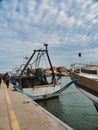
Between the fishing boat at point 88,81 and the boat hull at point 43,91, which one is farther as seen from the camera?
the boat hull at point 43,91

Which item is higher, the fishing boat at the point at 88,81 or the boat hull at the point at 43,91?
the fishing boat at the point at 88,81

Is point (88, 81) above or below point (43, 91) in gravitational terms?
above

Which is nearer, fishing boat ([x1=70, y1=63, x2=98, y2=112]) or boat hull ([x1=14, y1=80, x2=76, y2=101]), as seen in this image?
fishing boat ([x1=70, y1=63, x2=98, y2=112])

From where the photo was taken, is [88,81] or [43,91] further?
[43,91]

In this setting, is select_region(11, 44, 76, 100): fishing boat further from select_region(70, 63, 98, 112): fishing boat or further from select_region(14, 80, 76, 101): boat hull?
select_region(70, 63, 98, 112): fishing boat

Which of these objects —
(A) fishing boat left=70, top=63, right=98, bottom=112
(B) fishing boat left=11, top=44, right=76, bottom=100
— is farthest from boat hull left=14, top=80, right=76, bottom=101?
(A) fishing boat left=70, top=63, right=98, bottom=112

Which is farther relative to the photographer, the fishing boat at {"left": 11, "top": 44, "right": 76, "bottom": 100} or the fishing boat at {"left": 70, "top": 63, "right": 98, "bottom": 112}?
the fishing boat at {"left": 11, "top": 44, "right": 76, "bottom": 100}

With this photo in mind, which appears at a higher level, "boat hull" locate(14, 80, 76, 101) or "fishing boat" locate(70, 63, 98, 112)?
"fishing boat" locate(70, 63, 98, 112)

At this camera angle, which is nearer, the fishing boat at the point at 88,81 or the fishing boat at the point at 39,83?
the fishing boat at the point at 88,81

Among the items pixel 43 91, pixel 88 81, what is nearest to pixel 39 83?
pixel 43 91

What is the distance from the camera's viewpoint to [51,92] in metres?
28.9

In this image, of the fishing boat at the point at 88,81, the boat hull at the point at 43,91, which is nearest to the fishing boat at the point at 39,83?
the boat hull at the point at 43,91

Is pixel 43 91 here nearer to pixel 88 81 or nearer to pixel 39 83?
pixel 39 83

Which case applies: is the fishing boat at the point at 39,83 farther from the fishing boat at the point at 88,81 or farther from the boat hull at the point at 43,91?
the fishing boat at the point at 88,81
